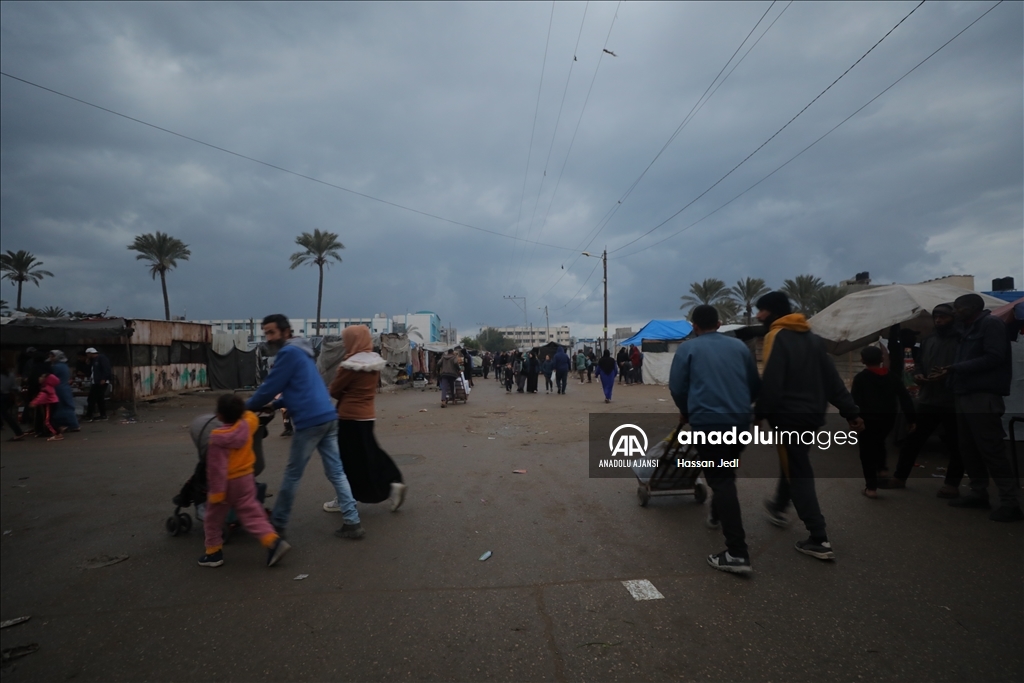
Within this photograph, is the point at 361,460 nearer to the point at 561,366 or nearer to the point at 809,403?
the point at 809,403

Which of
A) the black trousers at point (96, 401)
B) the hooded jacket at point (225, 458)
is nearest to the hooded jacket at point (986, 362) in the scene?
the hooded jacket at point (225, 458)

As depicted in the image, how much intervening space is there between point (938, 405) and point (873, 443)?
0.75 m

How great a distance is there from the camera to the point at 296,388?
175 inches

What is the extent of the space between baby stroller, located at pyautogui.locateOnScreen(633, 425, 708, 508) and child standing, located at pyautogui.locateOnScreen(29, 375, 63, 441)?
11981mm

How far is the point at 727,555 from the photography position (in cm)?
377

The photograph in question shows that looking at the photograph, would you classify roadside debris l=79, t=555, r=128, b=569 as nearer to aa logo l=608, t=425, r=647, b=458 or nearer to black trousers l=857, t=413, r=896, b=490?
aa logo l=608, t=425, r=647, b=458

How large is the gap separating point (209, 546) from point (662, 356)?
23334 millimetres

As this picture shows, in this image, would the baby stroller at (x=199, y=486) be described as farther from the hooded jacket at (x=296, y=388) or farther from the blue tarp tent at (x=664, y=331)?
the blue tarp tent at (x=664, y=331)

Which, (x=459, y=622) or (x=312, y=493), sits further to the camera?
(x=312, y=493)

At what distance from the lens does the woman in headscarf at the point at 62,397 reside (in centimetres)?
1101

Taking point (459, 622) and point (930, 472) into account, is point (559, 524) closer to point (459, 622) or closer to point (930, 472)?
point (459, 622)

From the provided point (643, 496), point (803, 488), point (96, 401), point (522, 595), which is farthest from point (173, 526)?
point (96, 401)

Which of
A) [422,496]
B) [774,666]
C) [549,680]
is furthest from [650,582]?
[422,496]

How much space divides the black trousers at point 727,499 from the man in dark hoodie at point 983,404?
8.90 feet
